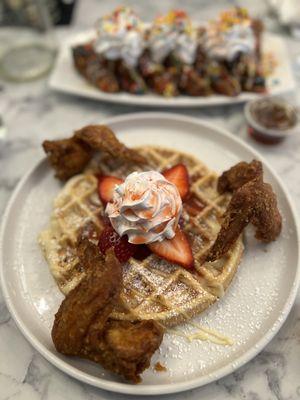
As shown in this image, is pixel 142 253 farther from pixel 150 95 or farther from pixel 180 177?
pixel 150 95

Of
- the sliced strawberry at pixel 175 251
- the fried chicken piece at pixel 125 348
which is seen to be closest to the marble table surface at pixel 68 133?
the fried chicken piece at pixel 125 348

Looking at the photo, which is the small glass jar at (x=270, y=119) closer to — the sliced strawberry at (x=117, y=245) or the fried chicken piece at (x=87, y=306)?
the sliced strawberry at (x=117, y=245)

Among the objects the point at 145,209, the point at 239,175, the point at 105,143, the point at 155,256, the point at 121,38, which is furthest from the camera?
the point at 121,38

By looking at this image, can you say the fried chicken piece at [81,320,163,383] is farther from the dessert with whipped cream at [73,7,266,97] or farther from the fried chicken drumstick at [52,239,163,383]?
the dessert with whipped cream at [73,7,266,97]

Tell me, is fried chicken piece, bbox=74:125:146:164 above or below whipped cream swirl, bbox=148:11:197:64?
below

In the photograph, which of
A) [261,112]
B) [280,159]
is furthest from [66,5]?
[280,159]

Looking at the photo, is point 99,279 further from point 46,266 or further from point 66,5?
point 66,5

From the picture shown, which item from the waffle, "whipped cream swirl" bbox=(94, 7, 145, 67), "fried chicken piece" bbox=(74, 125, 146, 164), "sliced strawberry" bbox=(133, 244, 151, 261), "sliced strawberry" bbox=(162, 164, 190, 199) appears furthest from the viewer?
"whipped cream swirl" bbox=(94, 7, 145, 67)

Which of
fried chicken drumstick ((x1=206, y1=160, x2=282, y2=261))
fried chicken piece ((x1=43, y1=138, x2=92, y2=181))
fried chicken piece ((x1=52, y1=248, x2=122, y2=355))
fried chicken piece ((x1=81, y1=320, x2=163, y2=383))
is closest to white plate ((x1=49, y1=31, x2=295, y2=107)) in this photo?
fried chicken piece ((x1=43, y1=138, x2=92, y2=181))

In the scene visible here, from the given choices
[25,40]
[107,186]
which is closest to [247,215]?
[107,186]
